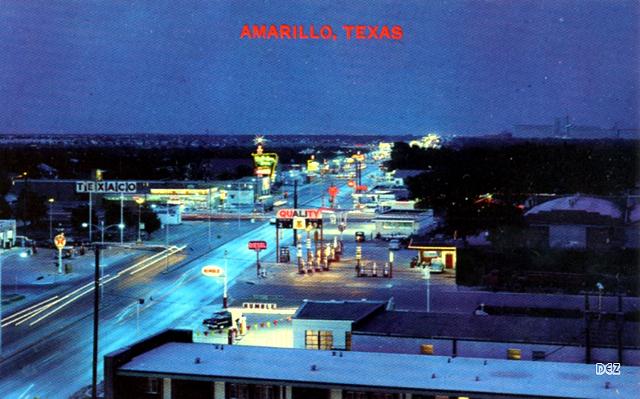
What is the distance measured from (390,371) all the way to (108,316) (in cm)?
493

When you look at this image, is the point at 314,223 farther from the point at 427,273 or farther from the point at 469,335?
the point at 469,335

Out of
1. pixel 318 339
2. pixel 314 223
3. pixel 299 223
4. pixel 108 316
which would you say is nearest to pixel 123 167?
pixel 299 223

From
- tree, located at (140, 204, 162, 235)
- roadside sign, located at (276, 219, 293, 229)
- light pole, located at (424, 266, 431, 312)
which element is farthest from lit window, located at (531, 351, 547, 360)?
tree, located at (140, 204, 162, 235)

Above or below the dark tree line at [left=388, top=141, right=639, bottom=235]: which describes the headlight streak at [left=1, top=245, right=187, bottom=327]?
below

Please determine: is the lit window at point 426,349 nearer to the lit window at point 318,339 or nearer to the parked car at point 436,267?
the lit window at point 318,339

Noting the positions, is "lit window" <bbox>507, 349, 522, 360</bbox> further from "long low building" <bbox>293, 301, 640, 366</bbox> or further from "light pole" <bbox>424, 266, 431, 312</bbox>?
"light pole" <bbox>424, 266, 431, 312</bbox>

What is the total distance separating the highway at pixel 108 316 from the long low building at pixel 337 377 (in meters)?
1.73

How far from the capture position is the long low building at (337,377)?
4094mm

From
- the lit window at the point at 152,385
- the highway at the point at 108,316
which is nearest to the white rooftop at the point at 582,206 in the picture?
the highway at the point at 108,316

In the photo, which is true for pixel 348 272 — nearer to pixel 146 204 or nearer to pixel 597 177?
pixel 146 204

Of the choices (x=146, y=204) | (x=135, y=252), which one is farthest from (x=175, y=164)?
(x=135, y=252)

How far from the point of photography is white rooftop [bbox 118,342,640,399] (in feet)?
13.5

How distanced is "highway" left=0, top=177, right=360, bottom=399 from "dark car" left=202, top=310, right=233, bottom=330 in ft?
1.37

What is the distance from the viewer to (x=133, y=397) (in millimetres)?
4492
